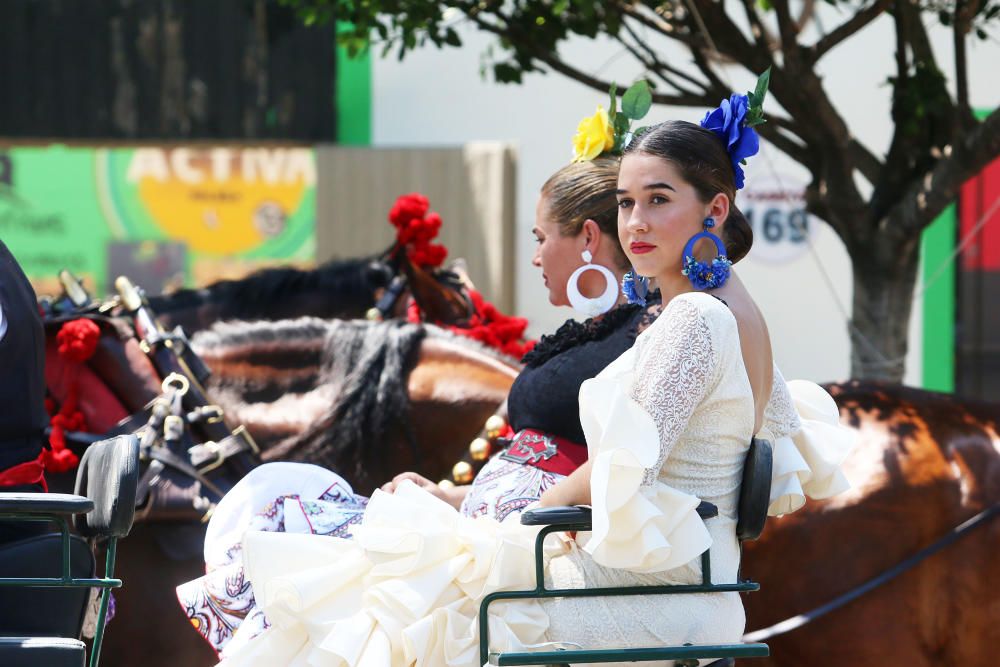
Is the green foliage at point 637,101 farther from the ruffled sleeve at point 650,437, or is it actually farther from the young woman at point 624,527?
the ruffled sleeve at point 650,437

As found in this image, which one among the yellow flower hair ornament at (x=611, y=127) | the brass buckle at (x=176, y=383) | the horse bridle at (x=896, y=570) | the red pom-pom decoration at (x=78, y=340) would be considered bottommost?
the horse bridle at (x=896, y=570)

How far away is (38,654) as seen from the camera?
94.0 inches

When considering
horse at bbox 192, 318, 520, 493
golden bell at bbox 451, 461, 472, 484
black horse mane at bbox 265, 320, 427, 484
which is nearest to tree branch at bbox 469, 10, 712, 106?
horse at bbox 192, 318, 520, 493

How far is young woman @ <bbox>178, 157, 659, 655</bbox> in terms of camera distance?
8.18 ft

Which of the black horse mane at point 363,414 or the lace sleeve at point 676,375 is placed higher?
the lace sleeve at point 676,375

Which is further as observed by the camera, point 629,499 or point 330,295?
point 330,295

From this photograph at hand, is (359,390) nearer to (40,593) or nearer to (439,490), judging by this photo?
(439,490)

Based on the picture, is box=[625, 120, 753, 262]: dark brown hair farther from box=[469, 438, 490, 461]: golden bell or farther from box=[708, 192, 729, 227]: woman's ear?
box=[469, 438, 490, 461]: golden bell

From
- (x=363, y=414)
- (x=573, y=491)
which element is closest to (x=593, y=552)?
(x=573, y=491)

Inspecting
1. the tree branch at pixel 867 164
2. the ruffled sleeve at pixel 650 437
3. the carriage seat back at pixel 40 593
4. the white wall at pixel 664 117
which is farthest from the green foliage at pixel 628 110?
the white wall at pixel 664 117

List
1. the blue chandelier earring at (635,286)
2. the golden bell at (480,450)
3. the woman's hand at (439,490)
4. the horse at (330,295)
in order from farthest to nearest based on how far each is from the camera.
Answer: the horse at (330,295)
the golden bell at (480,450)
the woman's hand at (439,490)
the blue chandelier earring at (635,286)

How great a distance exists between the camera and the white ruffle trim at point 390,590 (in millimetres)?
2207

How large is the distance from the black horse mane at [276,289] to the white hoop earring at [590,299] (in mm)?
1742

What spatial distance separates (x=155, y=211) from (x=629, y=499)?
7.22m
